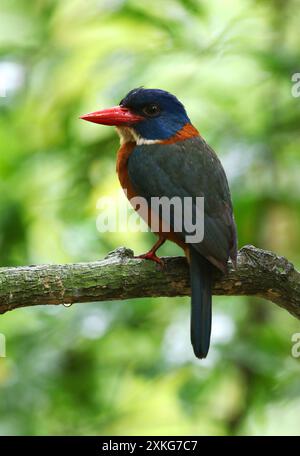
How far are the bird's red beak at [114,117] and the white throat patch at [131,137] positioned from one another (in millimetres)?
39

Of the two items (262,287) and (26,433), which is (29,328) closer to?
(26,433)

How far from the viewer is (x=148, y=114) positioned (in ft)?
15.5

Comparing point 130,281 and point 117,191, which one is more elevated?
point 117,191

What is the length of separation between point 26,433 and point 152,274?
1.93 metres

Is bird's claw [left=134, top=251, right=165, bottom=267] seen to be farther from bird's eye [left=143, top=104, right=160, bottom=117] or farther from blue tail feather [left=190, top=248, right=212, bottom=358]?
bird's eye [left=143, top=104, right=160, bottom=117]

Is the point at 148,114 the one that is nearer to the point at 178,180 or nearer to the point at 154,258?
the point at 178,180

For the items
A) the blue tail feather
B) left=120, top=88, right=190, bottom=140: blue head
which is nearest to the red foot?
the blue tail feather

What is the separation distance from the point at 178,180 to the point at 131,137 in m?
0.57

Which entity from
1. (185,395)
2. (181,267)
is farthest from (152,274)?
(185,395)

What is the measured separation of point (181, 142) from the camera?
455 cm

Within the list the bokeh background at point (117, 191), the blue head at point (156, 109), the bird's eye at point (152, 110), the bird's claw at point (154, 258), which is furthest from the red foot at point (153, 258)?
the bokeh background at point (117, 191)

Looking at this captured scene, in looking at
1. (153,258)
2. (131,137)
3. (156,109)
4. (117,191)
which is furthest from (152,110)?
(117,191)

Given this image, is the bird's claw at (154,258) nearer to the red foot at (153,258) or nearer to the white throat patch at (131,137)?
the red foot at (153,258)
